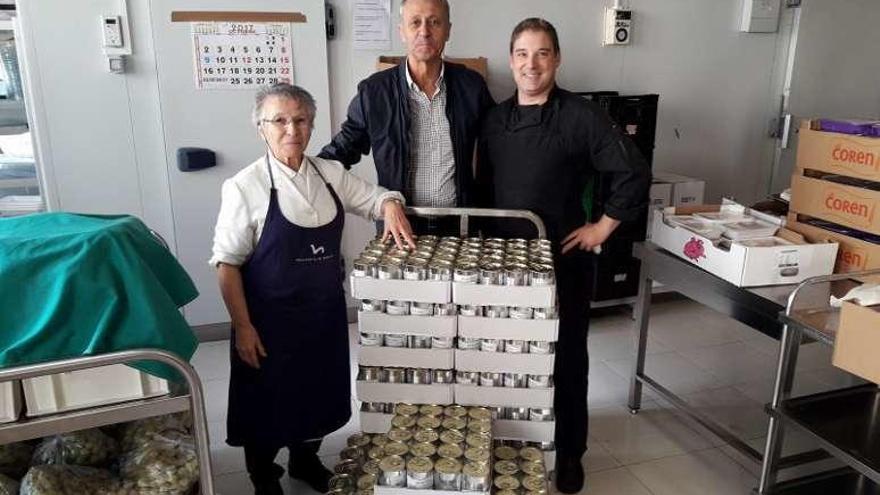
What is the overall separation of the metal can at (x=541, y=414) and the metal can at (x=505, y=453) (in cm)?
9

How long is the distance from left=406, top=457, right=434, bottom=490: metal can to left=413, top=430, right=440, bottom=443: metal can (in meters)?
0.10

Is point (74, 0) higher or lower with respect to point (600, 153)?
higher

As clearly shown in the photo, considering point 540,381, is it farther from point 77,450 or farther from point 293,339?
point 77,450

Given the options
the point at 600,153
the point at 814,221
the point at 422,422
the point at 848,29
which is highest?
the point at 848,29

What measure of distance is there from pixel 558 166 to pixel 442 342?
2.34ft

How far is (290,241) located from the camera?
1.78m

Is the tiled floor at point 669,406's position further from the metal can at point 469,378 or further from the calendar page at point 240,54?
the calendar page at point 240,54

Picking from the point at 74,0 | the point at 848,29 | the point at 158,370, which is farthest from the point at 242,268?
the point at 848,29

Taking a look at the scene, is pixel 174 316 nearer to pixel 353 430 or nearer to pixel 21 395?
pixel 21 395

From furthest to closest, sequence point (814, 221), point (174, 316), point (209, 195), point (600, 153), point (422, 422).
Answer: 1. point (209, 195)
2. point (814, 221)
3. point (600, 153)
4. point (422, 422)
5. point (174, 316)

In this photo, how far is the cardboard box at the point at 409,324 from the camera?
156 centimetres

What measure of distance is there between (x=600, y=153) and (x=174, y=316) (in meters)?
1.27

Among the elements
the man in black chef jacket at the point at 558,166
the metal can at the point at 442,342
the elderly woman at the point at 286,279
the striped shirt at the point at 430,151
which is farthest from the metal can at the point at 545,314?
the striped shirt at the point at 430,151

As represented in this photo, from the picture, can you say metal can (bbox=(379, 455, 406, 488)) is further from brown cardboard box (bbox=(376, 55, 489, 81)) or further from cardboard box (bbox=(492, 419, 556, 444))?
brown cardboard box (bbox=(376, 55, 489, 81))
